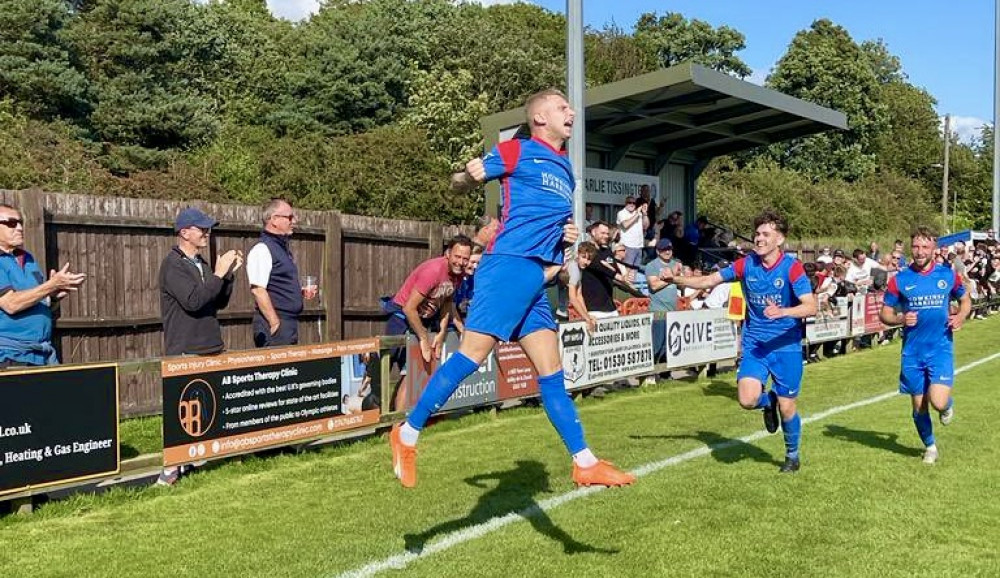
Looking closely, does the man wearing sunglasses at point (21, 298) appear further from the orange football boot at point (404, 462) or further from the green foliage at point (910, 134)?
the green foliage at point (910, 134)

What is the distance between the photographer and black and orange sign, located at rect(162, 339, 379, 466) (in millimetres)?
7598

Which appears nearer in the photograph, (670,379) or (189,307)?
(189,307)

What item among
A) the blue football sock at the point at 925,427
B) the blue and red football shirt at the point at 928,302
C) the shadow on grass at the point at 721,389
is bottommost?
the shadow on grass at the point at 721,389

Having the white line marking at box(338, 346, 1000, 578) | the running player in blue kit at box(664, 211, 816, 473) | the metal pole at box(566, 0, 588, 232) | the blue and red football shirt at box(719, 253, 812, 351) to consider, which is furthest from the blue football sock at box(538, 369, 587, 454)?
the metal pole at box(566, 0, 588, 232)

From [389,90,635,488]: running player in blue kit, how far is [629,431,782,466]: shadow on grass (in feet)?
12.3

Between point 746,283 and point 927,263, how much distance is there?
1971 mm

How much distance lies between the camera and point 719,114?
19.7 metres

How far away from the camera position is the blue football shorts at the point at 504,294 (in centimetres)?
472

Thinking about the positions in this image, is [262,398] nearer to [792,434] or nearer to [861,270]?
[792,434]

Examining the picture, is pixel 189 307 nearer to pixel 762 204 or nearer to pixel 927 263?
pixel 927 263

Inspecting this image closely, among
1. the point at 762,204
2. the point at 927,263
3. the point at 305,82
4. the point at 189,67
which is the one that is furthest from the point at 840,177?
the point at 927,263

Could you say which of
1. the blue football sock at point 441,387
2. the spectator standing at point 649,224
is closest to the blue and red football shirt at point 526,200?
the blue football sock at point 441,387

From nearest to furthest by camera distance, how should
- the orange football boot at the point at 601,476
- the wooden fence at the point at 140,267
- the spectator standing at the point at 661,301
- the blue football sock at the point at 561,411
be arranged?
the orange football boot at the point at 601,476 → the blue football sock at the point at 561,411 → the wooden fence at the point at 140,267 → the spectator standing at the point at 661,301

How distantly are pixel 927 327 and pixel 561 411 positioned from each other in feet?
16.2
